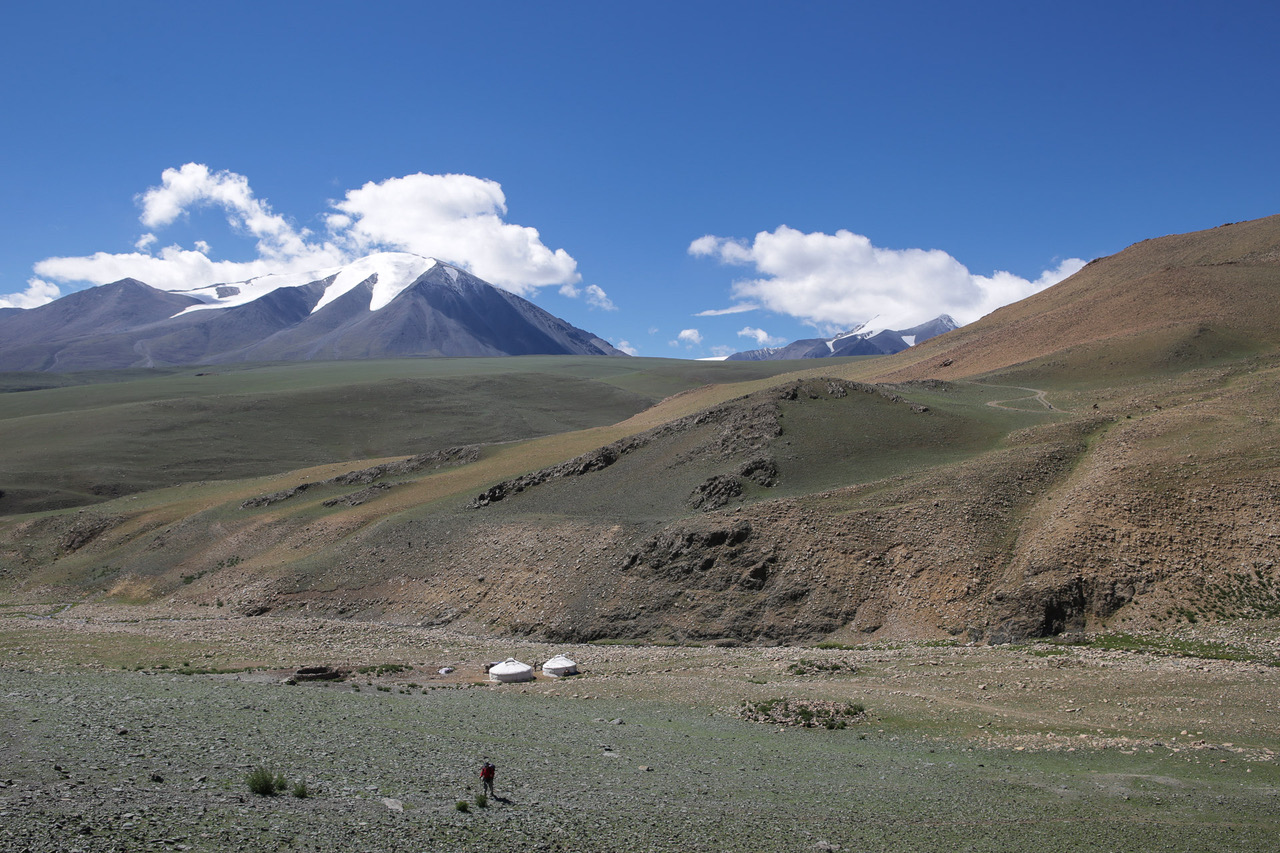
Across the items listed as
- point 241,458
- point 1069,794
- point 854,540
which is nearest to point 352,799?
point 1069,794

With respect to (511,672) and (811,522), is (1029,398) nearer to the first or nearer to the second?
(811,522)

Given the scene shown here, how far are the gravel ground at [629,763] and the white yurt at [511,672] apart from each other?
0.72 metres

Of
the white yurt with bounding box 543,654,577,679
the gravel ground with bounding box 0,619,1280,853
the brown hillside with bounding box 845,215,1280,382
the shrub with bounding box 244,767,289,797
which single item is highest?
the brown hillside with bounding box 845,215,1280,382

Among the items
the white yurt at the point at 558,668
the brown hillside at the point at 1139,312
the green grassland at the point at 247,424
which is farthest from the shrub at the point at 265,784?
the green grassland at the point at 247,424

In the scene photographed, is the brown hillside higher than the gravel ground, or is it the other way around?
the brown hillside

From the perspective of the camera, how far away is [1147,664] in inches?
991

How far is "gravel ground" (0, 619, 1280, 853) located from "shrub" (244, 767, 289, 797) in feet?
1.16

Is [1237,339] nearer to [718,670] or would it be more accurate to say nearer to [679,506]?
[679,506]

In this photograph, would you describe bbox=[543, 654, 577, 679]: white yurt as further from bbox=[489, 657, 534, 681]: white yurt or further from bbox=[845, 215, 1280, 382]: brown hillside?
bbox=[845, 215, 1280, 382]: brown hillside

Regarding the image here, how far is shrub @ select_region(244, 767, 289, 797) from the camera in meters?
13.2

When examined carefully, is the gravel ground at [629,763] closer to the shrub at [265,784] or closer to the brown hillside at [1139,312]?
the shrub at [265,784]

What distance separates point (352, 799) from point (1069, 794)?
514 inches

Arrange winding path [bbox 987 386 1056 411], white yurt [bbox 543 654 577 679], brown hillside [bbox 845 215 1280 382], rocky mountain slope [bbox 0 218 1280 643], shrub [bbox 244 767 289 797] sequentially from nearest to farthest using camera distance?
shrub [bbox 244 767 289 797]
white yurt [bbox 543 654 577 679]
rocky mountain slope [bbox 0 218 1280 643]
winding path [bbox 987 386 1056 411]
brown hillside [bbox 845 215 1280 382]

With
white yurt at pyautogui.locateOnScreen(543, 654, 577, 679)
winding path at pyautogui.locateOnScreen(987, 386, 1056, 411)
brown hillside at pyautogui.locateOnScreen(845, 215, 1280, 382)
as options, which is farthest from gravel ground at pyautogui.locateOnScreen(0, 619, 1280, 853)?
brown hillside at pyautogui.locateOnScreen(845, 215, 1280, 382)
